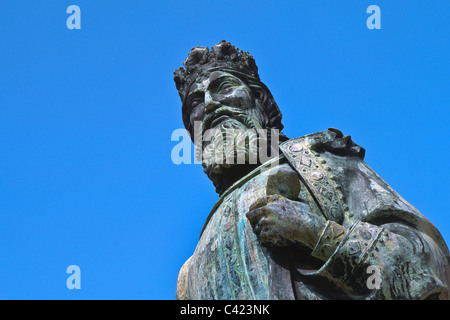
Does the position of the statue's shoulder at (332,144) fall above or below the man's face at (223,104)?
below

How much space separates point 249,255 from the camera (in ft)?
19.6

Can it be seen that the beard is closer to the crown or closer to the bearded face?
the bearded face

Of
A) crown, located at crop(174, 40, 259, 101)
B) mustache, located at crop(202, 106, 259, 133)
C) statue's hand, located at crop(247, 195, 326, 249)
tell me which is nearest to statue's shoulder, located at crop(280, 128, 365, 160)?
mustache, located at crop(202, 106, 259, 133)

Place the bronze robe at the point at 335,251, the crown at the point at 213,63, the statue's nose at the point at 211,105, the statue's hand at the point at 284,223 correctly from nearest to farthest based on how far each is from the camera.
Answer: the bronze robe at the point at 335,251, the statue's hand at the point at 284,223, the statue's nose at the point at 211,105, the crown at the point at 213,63

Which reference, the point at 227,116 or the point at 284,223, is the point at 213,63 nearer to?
the point at 227,116

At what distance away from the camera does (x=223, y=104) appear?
7.72m

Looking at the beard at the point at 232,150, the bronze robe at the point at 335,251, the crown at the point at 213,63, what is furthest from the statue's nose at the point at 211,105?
the bronze robe at the point at 335,251

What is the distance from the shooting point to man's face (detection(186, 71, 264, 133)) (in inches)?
299

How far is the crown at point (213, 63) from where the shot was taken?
832 centimetres

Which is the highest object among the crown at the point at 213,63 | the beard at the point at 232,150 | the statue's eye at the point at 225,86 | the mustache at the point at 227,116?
the crown at the point at 213,63

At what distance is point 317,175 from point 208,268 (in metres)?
→ 1.16

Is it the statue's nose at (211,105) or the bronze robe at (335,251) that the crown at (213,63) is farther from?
the bronze robe at (335,251)

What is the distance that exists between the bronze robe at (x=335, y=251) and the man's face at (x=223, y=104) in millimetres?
858
